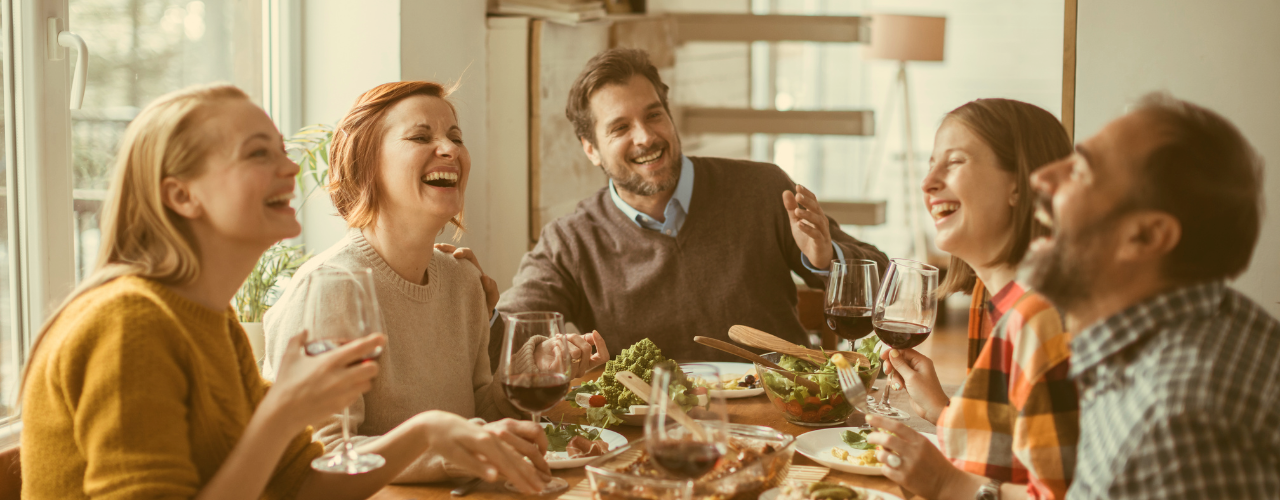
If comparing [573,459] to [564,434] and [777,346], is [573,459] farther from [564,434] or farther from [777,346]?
[777,346]

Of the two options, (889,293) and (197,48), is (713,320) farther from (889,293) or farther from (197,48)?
(197,48)

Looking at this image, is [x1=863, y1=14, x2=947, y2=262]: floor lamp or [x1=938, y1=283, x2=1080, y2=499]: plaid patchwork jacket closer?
[x1=938, y1=283, x2=1080, y2=499]: plaid patchwork jacket

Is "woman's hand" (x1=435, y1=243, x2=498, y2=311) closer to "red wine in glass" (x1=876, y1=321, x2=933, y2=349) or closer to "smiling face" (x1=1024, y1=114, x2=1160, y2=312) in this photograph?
"red wine in glass" (x1=876, y1=321, x2=933, y2=349)

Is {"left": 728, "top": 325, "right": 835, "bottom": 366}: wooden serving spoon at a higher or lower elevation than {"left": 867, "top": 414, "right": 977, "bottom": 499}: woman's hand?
higher

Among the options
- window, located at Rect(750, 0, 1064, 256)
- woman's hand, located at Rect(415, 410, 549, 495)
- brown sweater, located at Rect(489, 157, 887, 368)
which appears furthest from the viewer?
window, located at Rect(750, 0, 1064, 256)

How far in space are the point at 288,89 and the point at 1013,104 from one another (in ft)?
6.77

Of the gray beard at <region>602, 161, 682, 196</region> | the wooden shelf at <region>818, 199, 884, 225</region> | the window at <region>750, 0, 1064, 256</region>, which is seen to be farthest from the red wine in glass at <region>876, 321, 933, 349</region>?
the window at <region>750, 0, 1064, 256</region>

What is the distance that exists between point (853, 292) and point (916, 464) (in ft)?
1.71

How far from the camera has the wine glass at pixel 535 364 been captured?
1.32 meters

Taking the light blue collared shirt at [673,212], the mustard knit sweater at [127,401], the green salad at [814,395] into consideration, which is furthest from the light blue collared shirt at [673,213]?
the mustard knit sweater at [127,401]

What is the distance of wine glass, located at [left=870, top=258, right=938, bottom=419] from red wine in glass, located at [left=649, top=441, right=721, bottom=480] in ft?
2.11

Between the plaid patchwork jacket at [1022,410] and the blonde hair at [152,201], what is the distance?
105 cm

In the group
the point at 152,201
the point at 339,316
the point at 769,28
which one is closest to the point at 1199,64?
the point at 769,28

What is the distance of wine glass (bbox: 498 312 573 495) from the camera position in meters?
1.32
